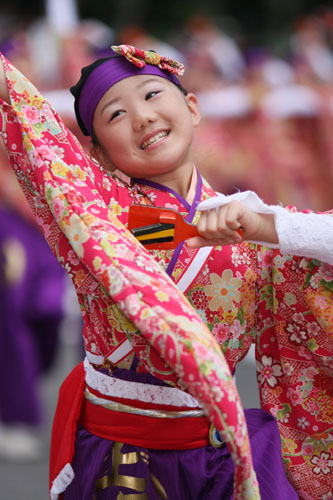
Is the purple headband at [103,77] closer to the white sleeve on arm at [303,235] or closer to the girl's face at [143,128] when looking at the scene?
the girl's face at [143,128]

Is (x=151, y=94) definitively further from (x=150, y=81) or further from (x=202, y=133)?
(x=202, y=133)

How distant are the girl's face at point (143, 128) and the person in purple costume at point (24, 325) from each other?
2585 millimetres

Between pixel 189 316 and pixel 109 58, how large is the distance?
69cm

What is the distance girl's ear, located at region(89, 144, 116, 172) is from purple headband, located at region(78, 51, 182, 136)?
66 millimetres

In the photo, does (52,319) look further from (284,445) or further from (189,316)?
(189,316)

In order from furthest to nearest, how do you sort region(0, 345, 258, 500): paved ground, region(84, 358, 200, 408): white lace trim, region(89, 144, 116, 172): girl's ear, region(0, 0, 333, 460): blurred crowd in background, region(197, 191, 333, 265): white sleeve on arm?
region(0, 0, 333, 460): blurred crowd in background → region(0, 345, 258, 500): paved ground → region(89, 144, 116, 172): girl's ear → region(84, 358, 200, 408): white lace trim → region(197, 191, 333, 265): white sleeve on arm

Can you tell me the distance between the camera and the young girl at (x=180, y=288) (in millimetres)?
1893

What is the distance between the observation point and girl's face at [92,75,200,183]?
6.45ft

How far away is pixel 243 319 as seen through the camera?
2.04m

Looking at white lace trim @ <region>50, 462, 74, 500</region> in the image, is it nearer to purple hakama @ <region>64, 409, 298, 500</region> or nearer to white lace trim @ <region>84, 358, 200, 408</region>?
purple hakama @ <region>64, 409, 298, 500</region>

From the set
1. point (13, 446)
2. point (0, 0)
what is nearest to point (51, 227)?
point (13, 446)

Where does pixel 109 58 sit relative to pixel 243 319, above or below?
above

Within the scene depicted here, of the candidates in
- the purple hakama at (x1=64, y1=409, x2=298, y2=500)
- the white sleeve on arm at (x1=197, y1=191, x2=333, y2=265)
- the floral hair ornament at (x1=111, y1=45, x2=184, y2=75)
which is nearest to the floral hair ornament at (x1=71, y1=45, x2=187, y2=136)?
the floral hair ornament at (x1=111, y1=45, x2=184, y2=75)

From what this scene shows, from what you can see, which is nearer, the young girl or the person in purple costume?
the young girl
